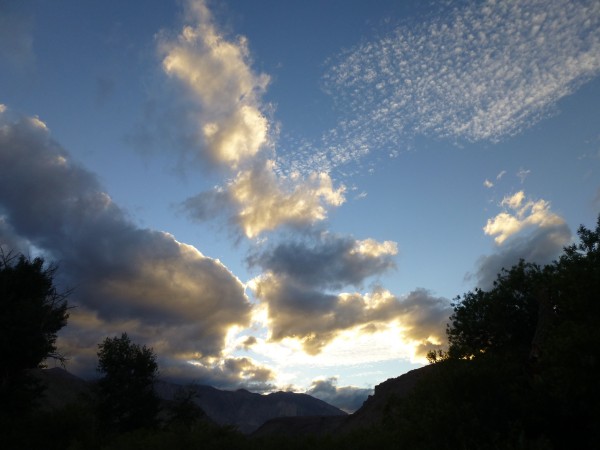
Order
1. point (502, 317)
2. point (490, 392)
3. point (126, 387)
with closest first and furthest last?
point (490, 392) < point (502, 317) < point (126, 387)

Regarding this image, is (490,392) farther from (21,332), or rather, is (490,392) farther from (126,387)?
(126,387)

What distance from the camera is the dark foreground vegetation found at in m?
19.3

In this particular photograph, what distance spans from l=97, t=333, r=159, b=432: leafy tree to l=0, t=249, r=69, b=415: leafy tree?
37.1 feet

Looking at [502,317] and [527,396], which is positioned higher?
[502,317]

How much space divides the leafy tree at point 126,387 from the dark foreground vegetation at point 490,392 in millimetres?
12895

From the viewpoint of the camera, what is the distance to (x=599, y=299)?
21.6 meters

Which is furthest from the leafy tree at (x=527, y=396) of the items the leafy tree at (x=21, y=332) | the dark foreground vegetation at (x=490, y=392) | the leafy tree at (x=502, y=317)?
the leafy tree at (x=21, y=332)

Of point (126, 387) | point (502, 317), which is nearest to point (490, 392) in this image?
point (502, 317)

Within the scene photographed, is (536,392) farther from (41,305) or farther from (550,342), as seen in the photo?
(41,305)

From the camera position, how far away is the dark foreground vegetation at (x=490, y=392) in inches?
760

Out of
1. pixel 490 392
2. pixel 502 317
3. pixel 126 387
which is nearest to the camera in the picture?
pixel 490 392

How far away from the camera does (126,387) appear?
51.2m

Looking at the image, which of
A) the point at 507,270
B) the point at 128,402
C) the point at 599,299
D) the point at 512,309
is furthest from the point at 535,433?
the point at 128,402

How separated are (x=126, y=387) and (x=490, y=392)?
146 ft
